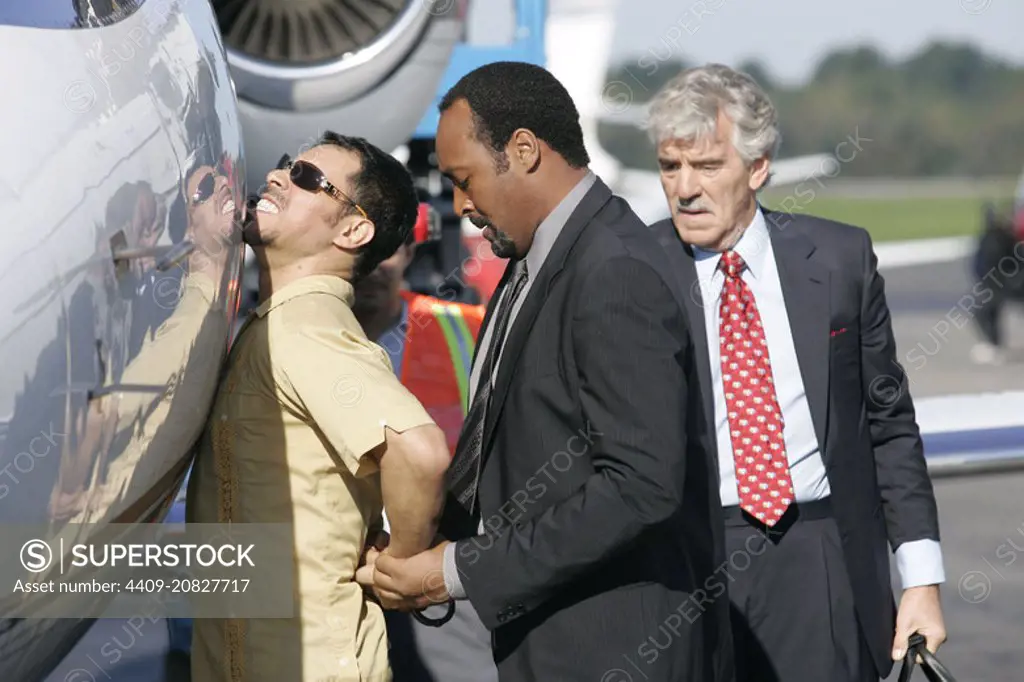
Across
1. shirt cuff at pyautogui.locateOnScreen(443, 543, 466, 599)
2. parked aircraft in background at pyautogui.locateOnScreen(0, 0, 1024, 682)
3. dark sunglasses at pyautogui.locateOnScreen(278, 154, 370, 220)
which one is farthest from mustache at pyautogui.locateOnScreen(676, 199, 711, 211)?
shirt cuff at pyautogui.locateOnScreen(443, 543, 466, 599)

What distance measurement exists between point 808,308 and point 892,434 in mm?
335

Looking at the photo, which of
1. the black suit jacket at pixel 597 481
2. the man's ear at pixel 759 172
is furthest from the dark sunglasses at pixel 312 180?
the man's ear at pixel 759 172

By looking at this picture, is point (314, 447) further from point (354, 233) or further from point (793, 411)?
point (793, 411)

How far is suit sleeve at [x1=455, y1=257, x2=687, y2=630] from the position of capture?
2.30m

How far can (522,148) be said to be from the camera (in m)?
2.45

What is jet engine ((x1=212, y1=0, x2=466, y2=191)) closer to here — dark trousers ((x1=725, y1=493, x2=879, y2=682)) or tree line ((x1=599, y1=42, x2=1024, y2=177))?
dark trousers ((x1=725, y1=493, x2=879, y2=682))

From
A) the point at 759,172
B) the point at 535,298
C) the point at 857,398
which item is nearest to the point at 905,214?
the point at 759,172

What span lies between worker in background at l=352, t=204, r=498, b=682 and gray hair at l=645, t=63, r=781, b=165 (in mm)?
875

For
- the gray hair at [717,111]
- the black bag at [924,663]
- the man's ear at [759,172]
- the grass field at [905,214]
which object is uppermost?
the grass field at [905,214]

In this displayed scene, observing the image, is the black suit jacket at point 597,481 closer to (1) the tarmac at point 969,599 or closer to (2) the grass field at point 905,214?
(1) the tarmac at point 969,599

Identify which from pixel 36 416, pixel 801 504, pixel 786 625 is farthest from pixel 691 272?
pixel 36 416

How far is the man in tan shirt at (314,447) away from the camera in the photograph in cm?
249

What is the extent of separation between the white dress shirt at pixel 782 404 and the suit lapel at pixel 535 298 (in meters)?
0.83

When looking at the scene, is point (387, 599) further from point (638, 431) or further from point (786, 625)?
point (786, 625)
